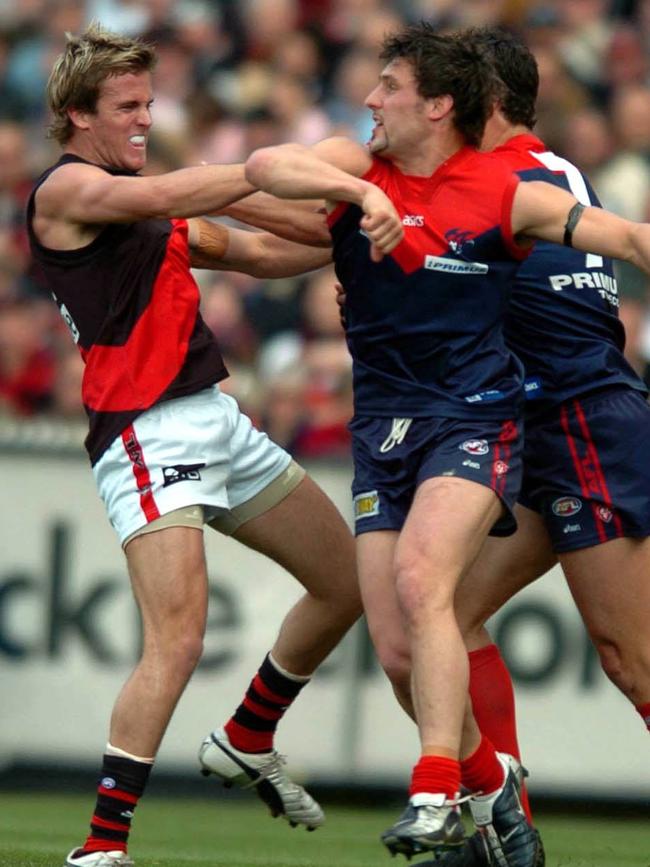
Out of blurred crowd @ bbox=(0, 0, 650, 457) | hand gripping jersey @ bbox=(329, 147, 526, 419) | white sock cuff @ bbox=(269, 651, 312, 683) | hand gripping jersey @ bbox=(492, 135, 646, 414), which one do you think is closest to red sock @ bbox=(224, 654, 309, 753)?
white sock cuff @ bbox=(269, 651, 312, 683)

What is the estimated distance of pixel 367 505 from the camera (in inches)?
243

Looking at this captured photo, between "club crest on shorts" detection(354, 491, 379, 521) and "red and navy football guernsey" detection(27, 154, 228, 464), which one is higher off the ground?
"red and navy football guernsey" detection(27, 154, 228, 464)

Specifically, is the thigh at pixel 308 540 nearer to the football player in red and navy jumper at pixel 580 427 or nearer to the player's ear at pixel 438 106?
the football player in red and navy jumper at pixel 580 427

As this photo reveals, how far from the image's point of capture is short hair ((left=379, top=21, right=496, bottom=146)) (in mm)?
6012

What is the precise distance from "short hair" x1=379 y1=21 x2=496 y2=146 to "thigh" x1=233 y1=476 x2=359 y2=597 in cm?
143

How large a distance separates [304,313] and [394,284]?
5075mm

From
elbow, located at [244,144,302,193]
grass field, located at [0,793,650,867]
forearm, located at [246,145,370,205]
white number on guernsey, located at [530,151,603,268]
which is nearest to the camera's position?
forearm, located at [246,145,370,205]

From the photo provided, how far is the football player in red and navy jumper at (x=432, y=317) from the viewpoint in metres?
5.85

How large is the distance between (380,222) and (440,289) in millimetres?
468

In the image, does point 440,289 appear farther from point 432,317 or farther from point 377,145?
point 377,145

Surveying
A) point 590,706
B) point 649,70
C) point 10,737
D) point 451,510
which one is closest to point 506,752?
point 451,510

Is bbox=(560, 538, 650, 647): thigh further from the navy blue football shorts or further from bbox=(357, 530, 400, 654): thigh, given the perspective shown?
bbox=(357, 530, 400, 654): thigh

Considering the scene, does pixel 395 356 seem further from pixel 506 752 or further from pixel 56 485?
pixel 56 485

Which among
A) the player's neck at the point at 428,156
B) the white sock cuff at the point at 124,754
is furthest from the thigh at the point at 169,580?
the player's neck at the point at 428,156
